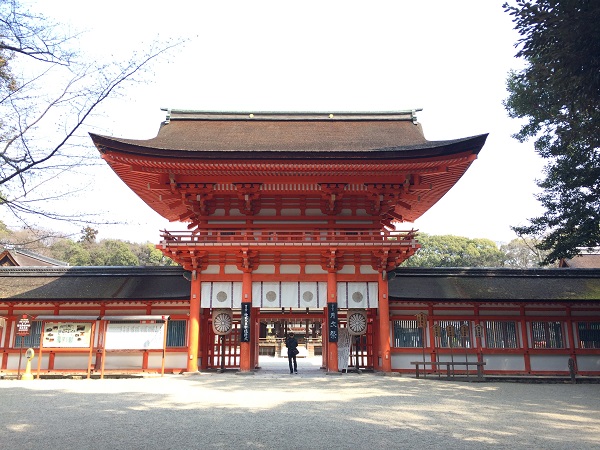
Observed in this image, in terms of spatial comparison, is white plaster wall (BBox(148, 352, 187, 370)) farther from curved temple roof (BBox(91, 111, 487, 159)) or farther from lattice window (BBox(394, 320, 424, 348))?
lattice window (BBox(394, 320, 424, 348))

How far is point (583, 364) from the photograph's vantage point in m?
16.6

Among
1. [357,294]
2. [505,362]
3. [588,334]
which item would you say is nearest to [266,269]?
[357,294]

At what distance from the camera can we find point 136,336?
48.5ft

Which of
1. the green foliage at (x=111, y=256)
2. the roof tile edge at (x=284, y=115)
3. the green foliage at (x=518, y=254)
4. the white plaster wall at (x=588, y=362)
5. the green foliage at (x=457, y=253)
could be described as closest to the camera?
the white plaster wall at (x=588, y=362)

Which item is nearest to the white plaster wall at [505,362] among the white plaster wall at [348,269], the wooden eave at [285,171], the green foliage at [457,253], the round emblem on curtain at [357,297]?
the round emblem on curtain at [357,297]

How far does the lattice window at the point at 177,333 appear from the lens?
16.1 meters

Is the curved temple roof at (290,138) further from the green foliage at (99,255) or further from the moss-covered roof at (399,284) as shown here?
the green foliage at (99,255)

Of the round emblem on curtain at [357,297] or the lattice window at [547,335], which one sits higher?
the round emblem on curtain at [357,297]

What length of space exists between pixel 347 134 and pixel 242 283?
712 centimetres

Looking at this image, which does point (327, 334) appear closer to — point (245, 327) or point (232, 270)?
point (245, 327)

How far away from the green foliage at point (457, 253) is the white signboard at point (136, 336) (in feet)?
151

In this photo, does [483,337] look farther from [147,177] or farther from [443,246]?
[443,246]

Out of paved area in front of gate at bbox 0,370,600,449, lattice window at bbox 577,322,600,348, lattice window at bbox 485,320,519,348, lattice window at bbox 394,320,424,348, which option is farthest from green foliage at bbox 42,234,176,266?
lattice window at bbox 577,322,600,348

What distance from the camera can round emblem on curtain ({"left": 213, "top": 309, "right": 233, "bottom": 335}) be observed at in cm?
1622
